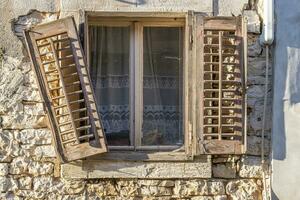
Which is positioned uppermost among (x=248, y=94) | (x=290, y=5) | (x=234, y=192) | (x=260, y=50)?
(x=290, y=5)

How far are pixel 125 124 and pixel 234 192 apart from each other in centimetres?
116

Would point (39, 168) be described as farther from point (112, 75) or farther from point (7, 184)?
point (112, 75)

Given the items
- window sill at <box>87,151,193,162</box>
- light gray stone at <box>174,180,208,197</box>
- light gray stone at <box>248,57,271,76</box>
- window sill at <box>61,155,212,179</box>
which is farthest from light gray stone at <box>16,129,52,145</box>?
light gray stone at <box>248,57,271,76</box>

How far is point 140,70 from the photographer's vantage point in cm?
583

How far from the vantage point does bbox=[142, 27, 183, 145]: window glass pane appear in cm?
584

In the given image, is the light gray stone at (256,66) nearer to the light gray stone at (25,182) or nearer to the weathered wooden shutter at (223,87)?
the weathered wooden shutter at (223,87)

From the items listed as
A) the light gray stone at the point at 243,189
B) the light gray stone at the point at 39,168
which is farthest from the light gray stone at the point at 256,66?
the light gray stone at the point at 39,168

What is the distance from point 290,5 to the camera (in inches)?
223

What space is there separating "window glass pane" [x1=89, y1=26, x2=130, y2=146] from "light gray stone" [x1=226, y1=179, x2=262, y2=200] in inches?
40.1

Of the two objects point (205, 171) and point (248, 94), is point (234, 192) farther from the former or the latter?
point (248, 94)

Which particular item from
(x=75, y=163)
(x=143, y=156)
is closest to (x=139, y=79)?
(x=143, y=156)

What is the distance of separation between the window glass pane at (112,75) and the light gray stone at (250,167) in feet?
3.46

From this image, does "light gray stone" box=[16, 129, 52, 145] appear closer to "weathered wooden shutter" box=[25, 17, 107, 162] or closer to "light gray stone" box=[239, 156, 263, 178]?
"weathered wooden shutter" box=[25, 17, 107, 162]

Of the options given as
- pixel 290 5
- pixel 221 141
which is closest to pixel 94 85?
pixel 221 141
